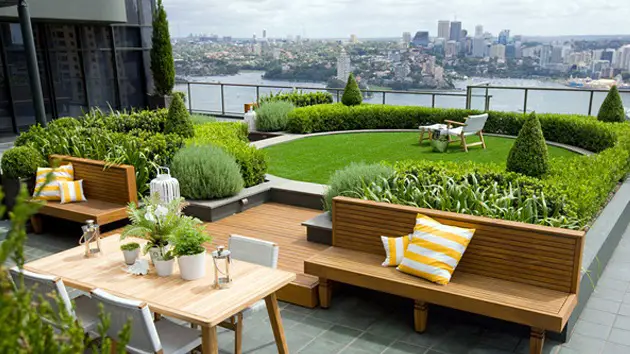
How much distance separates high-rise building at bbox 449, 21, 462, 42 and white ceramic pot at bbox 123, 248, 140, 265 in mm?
16725

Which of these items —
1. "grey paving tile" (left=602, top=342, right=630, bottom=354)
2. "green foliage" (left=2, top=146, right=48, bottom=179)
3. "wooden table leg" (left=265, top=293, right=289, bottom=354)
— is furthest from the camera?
"green foliage" (left=2, top=146, right=48, bottom=179)

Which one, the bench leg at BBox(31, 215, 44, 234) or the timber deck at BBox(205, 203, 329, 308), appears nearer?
the timber deck at BBox(205, 203, 329, 308)

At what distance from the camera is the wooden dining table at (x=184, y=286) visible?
11.3ft

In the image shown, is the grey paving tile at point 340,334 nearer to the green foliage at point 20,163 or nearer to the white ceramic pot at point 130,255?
the white ceramic pot at point 130,255

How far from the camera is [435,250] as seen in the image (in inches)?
175

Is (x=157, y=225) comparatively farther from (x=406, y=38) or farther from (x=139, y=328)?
(x=406, y=38)

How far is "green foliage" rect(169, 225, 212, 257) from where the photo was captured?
12.5 feet

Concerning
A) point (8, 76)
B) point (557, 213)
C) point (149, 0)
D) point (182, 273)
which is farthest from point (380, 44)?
point (182, 273)

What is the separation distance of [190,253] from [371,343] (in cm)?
165

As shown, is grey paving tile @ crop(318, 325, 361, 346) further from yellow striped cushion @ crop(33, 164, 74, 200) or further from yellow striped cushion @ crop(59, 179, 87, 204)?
yellow striped cushion @ crop(33, 164, 74, 200)

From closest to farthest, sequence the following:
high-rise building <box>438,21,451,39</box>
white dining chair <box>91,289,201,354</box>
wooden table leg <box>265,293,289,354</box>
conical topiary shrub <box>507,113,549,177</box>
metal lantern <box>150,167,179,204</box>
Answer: white dining chair <box>91,289,201,354</box>, wooden table leg <box>265,293,289,354</box>, conical topiary shrub <box>507,113,549,177</box>, metal lantern <box>150,167,179,204</box>, high-rise building <box>438,21,451,39</box>

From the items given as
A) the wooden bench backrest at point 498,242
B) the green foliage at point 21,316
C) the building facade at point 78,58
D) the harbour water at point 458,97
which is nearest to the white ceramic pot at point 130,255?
the wooden bench backrest at point 498,242

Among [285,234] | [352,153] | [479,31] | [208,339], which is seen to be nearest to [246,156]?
[285,234]

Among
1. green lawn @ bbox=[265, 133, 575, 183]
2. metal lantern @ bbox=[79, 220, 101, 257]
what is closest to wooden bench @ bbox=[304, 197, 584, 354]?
metal lantern @ bbox=[79, 220, 101, 257]
